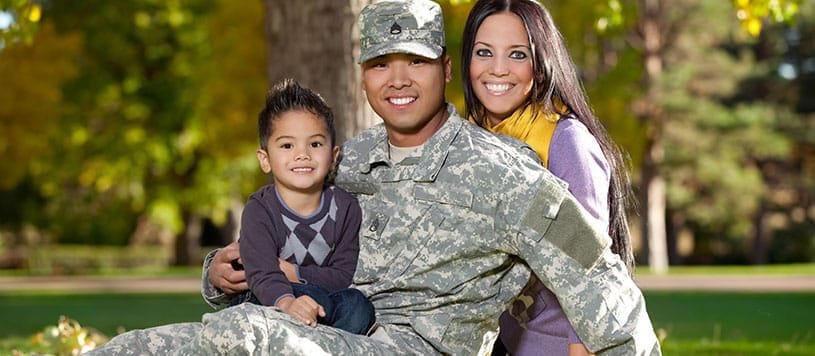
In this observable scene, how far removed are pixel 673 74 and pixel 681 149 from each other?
2.09m

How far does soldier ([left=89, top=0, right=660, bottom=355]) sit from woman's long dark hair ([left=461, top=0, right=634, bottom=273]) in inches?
13.5

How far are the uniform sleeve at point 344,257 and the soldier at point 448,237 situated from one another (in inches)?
1.3

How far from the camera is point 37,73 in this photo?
24812mm

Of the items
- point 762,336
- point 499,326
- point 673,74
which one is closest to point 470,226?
point 499,326

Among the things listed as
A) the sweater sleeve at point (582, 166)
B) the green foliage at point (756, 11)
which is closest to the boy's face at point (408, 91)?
the sweater sleeve at point (582, 166)

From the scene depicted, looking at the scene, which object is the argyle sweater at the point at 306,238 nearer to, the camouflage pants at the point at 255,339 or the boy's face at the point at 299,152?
the boy's face at the point at 299,152

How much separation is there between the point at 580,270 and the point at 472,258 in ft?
1.16

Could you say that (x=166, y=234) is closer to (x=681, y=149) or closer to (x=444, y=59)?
(x=681, y=149)

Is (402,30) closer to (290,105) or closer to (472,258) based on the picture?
(290,105)

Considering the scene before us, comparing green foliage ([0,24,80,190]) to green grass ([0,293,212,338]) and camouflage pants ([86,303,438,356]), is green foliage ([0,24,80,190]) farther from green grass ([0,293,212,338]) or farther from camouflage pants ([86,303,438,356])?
camouflage pants ([86,303,438,356])

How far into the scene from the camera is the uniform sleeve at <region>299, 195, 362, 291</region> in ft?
13.7

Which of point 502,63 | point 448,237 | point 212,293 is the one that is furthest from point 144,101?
point 448,237

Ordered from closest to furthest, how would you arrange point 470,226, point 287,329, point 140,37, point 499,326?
point 287,329
point 470,226
point 499,326
point 140,37

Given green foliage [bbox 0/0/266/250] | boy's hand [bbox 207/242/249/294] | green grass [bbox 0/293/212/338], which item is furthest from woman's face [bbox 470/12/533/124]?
green foliage [bbox 0/0/266/250]
